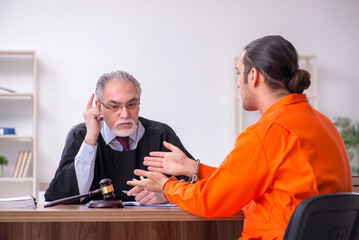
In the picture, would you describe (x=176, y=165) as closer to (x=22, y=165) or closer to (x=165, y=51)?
(x=22, y=165)

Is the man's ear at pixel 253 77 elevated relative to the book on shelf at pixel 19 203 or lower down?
elevated

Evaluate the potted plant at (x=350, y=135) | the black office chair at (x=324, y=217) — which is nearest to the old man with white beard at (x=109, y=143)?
the black office chair at (x=324, y=217)

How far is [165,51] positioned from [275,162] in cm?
410

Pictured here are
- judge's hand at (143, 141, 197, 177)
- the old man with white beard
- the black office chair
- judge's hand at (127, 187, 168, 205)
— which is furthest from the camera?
the old man with white beard

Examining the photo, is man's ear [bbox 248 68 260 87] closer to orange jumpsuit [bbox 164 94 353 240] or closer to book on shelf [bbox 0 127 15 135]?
orange jumpsuit [bbox 164 94 353 240]

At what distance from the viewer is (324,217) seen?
1.36 m

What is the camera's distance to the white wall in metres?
5.38

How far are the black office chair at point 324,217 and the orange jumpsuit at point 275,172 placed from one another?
0.16m

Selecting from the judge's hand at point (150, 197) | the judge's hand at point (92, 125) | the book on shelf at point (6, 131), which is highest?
the judge's hand at point (92, 125)

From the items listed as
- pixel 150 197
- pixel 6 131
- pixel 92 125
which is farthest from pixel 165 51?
pixel 150 197

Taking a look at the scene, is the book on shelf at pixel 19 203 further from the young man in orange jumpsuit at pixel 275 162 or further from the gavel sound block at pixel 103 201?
the young man in orange jumpsuit at pixel 275 162

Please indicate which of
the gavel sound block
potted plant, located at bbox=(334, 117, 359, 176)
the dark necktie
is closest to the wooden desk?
the gavel sound block

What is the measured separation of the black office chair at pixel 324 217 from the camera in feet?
4.32

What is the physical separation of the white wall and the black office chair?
4091 mm
